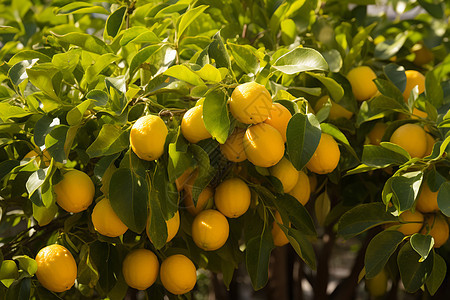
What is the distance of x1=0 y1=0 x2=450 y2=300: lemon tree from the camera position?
29.7 inches

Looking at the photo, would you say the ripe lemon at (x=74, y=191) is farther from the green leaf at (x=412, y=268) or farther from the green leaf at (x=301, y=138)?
the green leaf at (x=412, y=268)

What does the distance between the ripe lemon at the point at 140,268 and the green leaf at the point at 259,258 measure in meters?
0.15

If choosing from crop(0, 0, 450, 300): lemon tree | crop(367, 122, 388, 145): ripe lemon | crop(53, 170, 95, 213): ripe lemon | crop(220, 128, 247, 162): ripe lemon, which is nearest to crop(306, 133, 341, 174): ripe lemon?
crop(0, 0, 450, 300): lemon tree

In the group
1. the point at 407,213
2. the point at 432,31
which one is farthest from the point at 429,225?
the point at 432,31

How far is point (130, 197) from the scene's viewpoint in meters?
0.76

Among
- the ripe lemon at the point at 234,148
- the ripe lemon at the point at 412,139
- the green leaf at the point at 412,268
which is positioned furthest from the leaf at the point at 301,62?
the green leaf at the point at 412,268

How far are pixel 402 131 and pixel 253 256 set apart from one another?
0.33 metres

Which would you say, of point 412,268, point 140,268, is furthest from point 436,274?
point 140,268

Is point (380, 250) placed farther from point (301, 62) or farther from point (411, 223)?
point (301, 62)

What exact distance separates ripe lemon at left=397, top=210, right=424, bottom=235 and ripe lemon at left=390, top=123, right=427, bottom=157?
4.1 inches

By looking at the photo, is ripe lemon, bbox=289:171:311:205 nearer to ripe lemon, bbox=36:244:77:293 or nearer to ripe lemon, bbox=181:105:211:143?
ripe lemon, bbox=181:105:211:143

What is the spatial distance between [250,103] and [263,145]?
0.21 ft

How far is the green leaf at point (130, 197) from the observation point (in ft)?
2.48

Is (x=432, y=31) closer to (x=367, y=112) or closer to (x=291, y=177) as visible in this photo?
(x=367, y=112)
